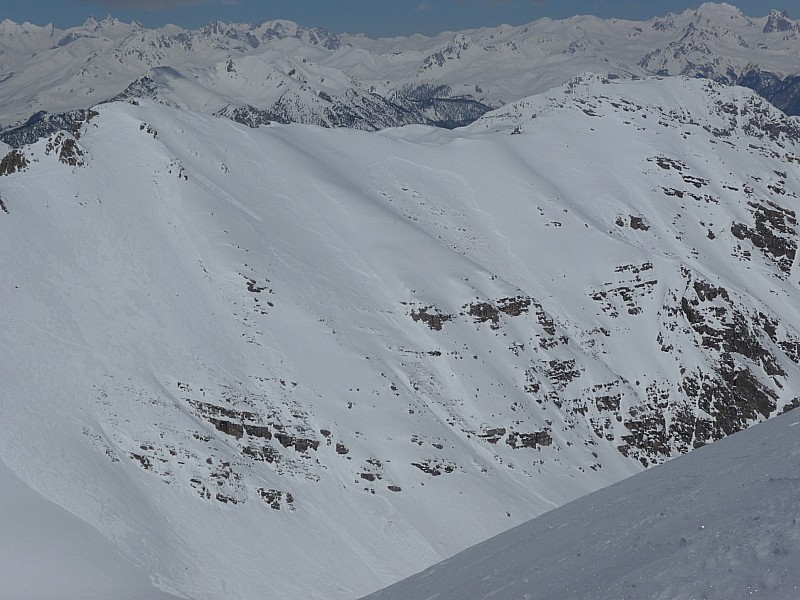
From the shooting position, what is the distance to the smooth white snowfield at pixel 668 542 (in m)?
8.31

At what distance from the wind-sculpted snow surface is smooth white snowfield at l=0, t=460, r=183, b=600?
3.72ft

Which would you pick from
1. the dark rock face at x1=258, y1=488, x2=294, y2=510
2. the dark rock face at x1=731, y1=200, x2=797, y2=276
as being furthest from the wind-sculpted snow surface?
the dark rock face at x1=731, y1=200, x2=797, y2=276

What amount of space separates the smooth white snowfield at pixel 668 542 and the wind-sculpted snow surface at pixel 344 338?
81.7ft

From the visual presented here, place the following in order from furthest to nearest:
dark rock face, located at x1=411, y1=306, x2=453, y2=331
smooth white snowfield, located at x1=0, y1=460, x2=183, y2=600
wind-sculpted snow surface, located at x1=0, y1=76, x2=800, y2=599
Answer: dark rock face, located at x1=411, y1=306, x2=453, y2=331
wind-sculpted snow surface, located at x1=0, y1=76, x2=800, y2=599
smooth white snowfield, located at x1=0, y1=460, x2=183, y2=600

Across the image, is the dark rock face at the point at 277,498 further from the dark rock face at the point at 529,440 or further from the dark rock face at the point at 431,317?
the dark rock face at the point at 431,317

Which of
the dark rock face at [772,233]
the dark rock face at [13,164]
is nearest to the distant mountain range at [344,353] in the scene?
the dark rock face at [13,164]

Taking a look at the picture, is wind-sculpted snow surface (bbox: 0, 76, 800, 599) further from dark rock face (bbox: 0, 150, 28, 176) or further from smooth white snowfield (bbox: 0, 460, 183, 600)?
smooth white snowfield (bbox: 0, 460, 183, 600)

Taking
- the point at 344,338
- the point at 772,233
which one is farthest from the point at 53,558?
the point at 772,233

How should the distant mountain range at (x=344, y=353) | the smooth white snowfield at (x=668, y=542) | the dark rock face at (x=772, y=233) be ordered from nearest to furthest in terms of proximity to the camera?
the smooth white snowfield at (x=668, y=542)
the distant mountain range at (x=344, y=353)
the dark rock face at (x=772, y=233)

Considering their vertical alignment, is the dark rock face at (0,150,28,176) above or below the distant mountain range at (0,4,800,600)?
above

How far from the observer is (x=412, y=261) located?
67.3 metres

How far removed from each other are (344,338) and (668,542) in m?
46.6

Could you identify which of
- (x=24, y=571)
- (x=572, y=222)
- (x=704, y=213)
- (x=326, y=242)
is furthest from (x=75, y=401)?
(x=704, y=213)

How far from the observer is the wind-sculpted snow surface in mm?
40656
